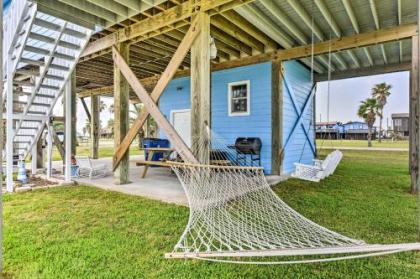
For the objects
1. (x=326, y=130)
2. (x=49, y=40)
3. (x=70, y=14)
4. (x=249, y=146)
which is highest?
(x=70, y=14)

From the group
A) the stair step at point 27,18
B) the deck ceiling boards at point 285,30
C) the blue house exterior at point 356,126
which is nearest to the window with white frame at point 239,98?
the deck ceiling boards at point 285,30

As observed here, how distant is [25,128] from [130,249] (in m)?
4.71

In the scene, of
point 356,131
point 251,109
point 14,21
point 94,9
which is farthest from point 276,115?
point 356,131

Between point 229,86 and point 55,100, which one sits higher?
point 229,86

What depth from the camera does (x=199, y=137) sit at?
392 centimetres

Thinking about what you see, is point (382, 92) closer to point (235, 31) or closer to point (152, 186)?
point (235, 31)

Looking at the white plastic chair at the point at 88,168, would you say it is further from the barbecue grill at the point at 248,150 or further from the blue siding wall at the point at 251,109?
the barbecue grill at the point at 248,150

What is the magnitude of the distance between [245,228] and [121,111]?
11.7 feet

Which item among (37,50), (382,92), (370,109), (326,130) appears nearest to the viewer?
(37,50)

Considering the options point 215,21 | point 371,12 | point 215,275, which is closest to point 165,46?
point 215,21

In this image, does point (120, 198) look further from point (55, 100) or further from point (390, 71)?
point (390, 71)

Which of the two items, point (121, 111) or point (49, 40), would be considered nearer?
point (49, 40)

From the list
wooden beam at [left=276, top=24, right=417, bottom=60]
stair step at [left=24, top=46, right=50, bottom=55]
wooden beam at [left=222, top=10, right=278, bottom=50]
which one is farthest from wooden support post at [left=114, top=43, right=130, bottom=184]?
wooden beam at [left=276, top=24, right=417, bottom=60]

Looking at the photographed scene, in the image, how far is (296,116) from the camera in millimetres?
7602
